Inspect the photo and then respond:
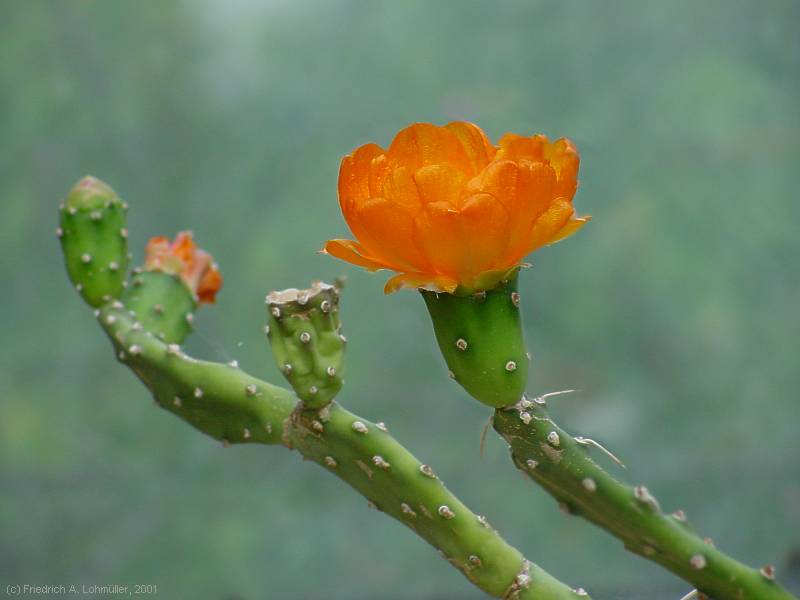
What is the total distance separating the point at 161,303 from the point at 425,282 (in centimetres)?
33

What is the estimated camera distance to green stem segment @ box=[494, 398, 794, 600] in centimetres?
56

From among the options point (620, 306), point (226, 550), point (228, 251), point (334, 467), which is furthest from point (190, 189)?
point (334, 467)

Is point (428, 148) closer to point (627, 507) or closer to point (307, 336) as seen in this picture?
point (307, 336)

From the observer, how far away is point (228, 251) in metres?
2.05

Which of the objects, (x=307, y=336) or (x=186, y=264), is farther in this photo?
(x=186, y=264)

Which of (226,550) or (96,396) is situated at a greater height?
(96,396)

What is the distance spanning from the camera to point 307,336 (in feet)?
1.83

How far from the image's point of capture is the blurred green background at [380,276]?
6.55 ft

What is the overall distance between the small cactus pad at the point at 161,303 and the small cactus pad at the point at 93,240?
0.05ft

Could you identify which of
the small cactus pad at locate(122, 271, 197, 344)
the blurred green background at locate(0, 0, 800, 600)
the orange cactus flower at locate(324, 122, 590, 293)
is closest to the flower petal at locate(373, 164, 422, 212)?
the orange cactus flower at locate(324, 122, 590, 293)

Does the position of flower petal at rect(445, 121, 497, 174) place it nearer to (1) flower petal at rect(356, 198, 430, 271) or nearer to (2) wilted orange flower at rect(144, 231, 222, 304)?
(1) flower petal at rect(356, 198, 430, 271)

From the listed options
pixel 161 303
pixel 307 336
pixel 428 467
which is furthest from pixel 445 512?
pixel 161 303

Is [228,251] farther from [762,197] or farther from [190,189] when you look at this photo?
[762,197]

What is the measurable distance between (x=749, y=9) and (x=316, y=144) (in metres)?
0.93
